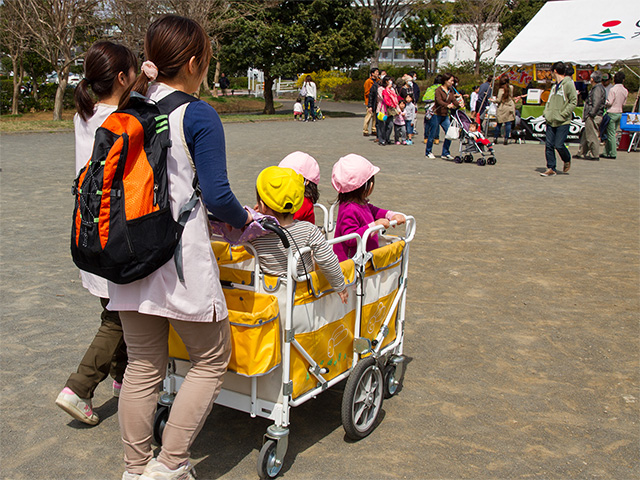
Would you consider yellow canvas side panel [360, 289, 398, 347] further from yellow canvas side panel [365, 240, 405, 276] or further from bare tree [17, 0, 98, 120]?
bare tree [17, 0, 98, 120]

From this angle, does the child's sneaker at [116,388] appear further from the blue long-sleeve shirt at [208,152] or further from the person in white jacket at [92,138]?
the blue long-sleeve shirt at [208,152]

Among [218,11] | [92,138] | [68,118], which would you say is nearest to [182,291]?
[92,138]

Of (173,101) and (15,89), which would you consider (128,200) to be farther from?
(15,89)

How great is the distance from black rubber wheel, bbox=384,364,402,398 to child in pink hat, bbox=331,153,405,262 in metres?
0.72

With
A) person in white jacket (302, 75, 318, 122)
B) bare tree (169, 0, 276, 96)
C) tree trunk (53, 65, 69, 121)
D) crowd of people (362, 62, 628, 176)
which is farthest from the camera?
bare tree (169, 0, 276, 96)

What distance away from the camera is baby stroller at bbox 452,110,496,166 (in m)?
13.9

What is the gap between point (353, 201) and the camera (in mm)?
3838

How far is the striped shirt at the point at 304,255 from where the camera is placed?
2975 millimetres

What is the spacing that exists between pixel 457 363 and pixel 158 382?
2.28 m

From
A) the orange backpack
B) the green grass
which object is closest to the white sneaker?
the orange backpack

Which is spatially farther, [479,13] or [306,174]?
[479,13]

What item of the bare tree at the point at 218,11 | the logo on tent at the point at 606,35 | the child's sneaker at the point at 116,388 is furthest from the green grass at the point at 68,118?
the child's sneaker at the point at 116,388

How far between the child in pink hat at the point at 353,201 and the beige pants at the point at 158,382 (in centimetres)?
119

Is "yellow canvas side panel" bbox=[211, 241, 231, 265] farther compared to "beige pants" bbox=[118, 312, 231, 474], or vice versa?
"yellow canvas side panel" bbox=[211, 241, 231, 265]
